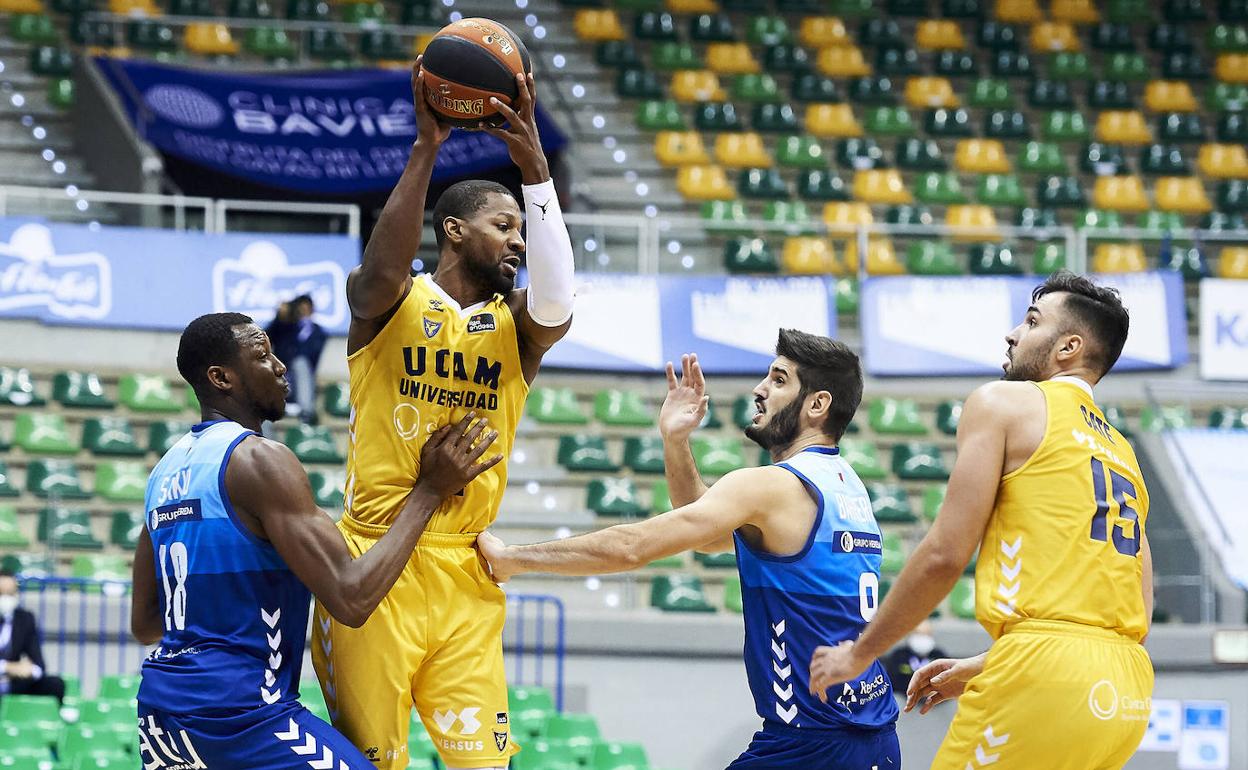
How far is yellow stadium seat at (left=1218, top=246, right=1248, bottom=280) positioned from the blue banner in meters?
7.08

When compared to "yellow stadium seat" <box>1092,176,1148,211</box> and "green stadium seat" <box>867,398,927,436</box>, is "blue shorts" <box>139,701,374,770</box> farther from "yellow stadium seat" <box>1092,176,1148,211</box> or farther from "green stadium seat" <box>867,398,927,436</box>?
"yellow stadium seat" <box>1092,176,1148,211</box>

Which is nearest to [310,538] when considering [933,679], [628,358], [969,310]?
[933,679]

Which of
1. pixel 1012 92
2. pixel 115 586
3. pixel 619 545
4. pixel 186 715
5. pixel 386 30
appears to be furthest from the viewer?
pixel 1012 92

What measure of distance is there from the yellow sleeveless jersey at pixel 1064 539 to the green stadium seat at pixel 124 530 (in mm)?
9083

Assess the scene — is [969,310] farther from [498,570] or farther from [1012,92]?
[498,570]

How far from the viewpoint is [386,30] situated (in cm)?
1700

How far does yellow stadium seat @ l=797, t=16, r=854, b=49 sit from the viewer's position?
64.8ft

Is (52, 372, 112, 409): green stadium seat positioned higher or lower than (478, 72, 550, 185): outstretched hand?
lower

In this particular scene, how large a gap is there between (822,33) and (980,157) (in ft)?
9.10

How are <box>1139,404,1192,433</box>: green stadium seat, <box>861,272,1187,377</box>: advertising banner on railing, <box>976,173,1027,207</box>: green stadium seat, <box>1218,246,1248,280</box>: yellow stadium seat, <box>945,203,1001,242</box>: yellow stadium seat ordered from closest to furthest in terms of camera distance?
1. <box>1139,404,1192,433</box>: green stadium seat
2. <box>861,272,1187,377</box>: advertising banner on railing
3. <box>1218,246,1248,280</box>: yellow stadium seat
4. <box>945,203,1001,242</box>: yellow stadium seat
5. <box>976,173,1027,207</box>: green stadium seat

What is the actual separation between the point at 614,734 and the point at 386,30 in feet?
28.5

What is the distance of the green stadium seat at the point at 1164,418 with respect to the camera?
1416cm

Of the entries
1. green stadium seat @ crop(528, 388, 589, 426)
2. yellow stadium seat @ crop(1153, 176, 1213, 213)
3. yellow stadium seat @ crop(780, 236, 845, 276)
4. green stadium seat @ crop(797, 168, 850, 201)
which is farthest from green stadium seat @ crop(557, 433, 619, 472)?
yellow stadium seat @ crop(1153, 176, 1213, 213)

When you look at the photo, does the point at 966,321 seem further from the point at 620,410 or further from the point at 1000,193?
the point at 1000,193
